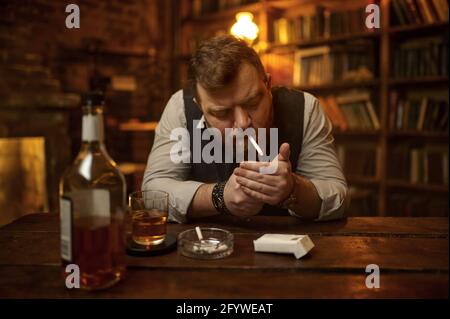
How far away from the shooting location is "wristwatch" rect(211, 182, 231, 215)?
3.86 feet

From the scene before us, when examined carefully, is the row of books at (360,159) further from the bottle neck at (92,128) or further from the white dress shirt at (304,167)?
the bottle neck at (92,128)

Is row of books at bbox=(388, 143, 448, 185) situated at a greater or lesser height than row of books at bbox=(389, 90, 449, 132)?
lesser

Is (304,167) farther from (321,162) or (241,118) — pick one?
(241,118)

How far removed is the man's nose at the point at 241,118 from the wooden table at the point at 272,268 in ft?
1.10

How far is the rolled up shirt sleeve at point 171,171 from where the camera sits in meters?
1.21

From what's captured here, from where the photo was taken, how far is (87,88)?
3793 mm

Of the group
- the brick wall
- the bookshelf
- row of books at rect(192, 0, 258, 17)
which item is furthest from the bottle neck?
row of books at rect(192, 0, 258, 17)

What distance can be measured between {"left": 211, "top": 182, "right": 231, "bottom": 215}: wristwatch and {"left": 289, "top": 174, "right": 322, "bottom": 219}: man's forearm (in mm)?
184

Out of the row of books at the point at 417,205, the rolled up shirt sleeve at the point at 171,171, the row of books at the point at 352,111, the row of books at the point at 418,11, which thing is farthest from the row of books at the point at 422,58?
the rolled up shirt sleeve at the point at 171,171

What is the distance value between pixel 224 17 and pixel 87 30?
130 centimetres

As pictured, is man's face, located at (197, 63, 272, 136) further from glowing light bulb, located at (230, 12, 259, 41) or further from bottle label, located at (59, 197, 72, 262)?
glowing light bulb, located at (230, 12, 259, 41)

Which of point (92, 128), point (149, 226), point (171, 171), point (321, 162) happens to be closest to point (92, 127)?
point (92, 128)
